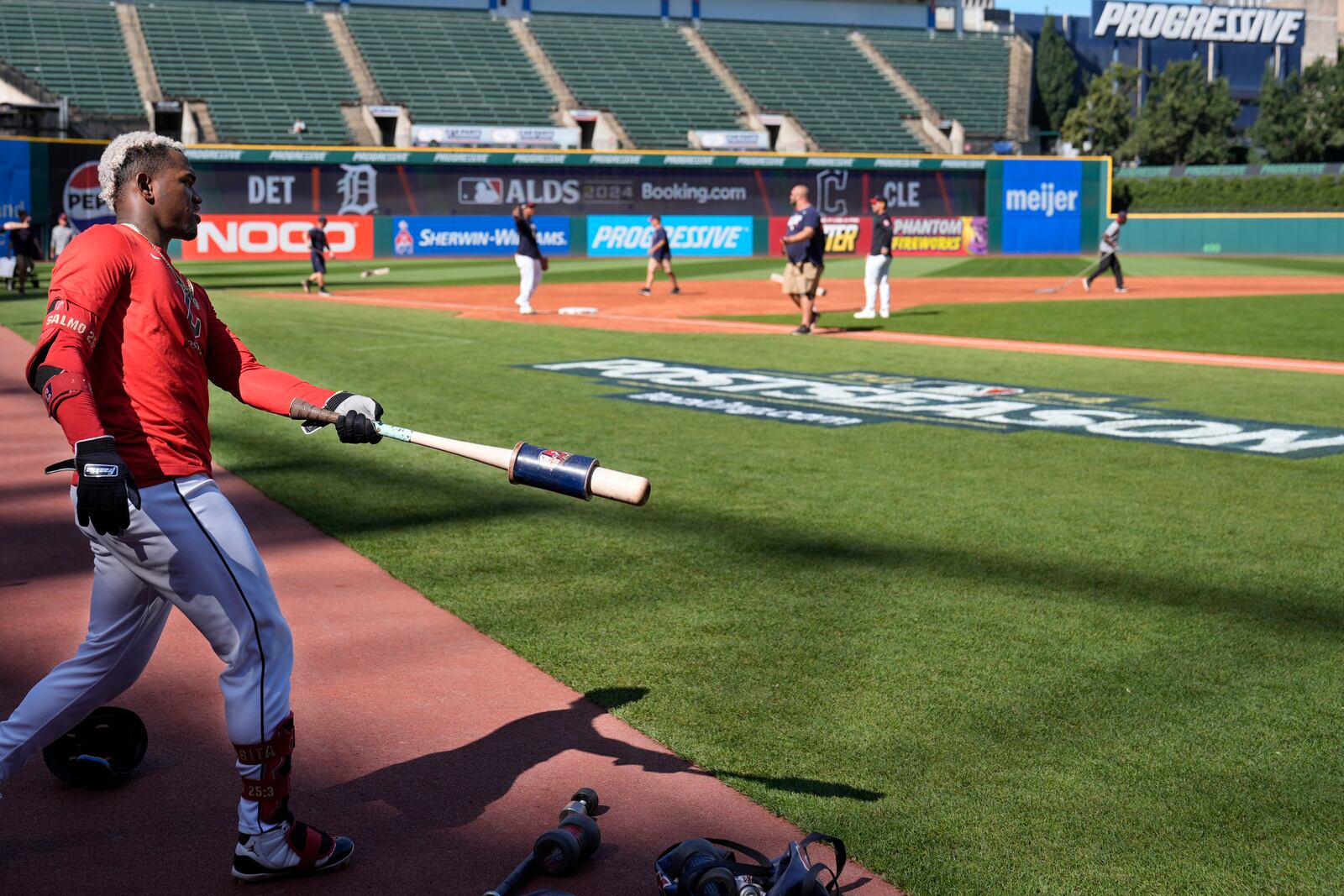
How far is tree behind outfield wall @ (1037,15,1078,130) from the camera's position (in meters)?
88.8

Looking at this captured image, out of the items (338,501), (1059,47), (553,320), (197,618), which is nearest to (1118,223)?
(553,320)

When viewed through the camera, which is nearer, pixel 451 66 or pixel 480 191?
pixel 480 191

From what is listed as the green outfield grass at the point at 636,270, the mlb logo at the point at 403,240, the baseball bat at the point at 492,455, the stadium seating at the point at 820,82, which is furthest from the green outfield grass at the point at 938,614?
the stadium seating at the point at 820,82

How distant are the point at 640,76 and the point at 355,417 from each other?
5628 centimetres

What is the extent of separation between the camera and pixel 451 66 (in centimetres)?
5525

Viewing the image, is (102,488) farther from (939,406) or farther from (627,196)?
(627,196)

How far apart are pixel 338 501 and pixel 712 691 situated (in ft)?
14.4

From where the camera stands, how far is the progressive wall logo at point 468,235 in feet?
149

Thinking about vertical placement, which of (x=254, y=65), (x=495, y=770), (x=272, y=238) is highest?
(x=254, y=65)

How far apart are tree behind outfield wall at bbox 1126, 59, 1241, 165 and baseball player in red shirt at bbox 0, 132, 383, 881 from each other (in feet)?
261

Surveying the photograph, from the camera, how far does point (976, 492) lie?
875 centimetres

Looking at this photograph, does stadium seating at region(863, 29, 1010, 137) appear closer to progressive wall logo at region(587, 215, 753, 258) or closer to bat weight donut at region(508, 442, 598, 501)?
progressive wall logo at region(587, 215, 753, 258)

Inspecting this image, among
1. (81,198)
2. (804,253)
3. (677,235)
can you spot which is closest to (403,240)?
(677,235)

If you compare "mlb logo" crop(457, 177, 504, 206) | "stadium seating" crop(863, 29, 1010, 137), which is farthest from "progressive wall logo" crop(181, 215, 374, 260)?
"stadium seating" crop(863, 29, 1010, 137)
